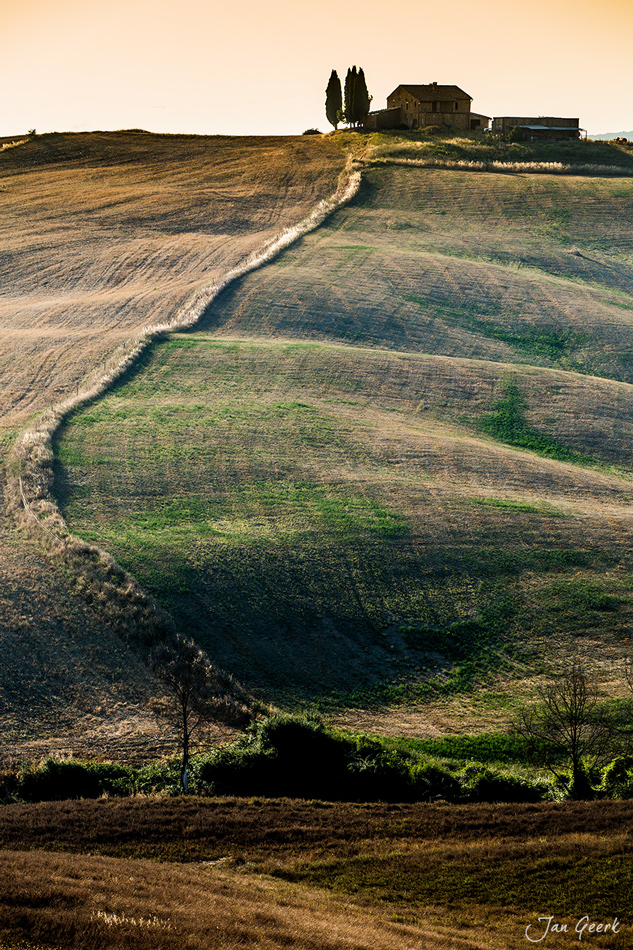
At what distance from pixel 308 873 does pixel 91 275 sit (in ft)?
175

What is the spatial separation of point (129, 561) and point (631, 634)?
55.2 ft

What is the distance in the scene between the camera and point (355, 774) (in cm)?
1986

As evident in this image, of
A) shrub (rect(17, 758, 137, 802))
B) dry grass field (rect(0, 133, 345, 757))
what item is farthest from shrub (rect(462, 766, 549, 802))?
shrub (rect(17, 758, 137, 802))

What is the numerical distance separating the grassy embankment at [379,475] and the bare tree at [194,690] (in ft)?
2.24

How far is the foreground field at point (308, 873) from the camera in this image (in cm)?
1192

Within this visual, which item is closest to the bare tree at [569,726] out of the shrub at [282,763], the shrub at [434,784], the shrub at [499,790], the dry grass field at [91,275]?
the shrub at [499,790]

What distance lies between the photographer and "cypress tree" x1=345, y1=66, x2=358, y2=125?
9706 centimetres

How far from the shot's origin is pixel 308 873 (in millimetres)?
15273

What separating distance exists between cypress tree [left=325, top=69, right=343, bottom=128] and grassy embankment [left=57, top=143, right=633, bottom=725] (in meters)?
50.1

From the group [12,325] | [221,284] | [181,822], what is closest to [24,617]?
[181,822]

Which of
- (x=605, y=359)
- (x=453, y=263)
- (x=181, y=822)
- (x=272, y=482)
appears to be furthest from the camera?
(x=453, y=263)

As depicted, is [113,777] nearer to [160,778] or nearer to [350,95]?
[160,778]

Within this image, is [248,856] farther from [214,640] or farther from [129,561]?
[129,561]
